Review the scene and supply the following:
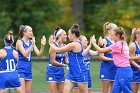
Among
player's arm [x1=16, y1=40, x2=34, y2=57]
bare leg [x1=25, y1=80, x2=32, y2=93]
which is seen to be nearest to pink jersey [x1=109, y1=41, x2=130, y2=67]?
player's arm [x1=16, y1=40, x2=34, y2=57]

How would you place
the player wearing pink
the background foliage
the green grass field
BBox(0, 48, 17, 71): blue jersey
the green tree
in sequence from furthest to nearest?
the background foliage, the green tree, the green grass field, BBox(0, 48, 17, 71): blue jersey, the player wearing pink

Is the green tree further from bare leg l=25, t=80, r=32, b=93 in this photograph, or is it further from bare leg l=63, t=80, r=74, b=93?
bare leg l=63, t=80, r=74, b=93

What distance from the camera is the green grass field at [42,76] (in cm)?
1805

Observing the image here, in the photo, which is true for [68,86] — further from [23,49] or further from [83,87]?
[23,49]

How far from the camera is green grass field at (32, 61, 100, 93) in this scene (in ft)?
59.2

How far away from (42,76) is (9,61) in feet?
20.8

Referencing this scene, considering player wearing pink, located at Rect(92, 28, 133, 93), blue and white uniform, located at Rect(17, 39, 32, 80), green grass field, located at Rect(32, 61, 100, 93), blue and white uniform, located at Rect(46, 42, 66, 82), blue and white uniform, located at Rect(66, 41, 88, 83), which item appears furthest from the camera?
green grass field, located at Rect(32, 61, 100, 93)

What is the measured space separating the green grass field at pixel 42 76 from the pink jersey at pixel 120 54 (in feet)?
15.3

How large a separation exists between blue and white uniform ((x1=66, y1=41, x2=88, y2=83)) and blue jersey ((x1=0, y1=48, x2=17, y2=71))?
1.17m

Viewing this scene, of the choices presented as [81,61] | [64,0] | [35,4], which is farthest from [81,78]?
[64,0]

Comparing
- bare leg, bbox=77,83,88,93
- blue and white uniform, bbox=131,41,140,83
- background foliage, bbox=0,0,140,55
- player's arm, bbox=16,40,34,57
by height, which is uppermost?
Result: background foliage, bbox=0,0,140,55

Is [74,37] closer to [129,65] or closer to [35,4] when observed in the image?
[129,65]

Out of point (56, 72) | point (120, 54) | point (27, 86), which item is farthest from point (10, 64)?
point (120, 54)

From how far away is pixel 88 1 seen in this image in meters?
39.4
